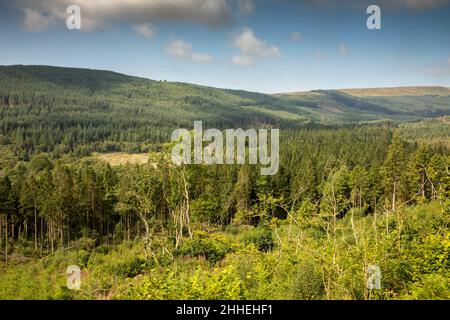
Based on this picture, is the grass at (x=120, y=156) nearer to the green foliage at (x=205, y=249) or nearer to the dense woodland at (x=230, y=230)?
the dense woodland at (x=230, y=230)

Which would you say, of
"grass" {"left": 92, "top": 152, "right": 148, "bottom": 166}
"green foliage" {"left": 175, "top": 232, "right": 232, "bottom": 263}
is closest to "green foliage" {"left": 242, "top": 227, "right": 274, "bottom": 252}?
"green foliage" {"left": 175, "top": 232, "right": 232, "bottom": 263}

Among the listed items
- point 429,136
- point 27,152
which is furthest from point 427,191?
point 429,136

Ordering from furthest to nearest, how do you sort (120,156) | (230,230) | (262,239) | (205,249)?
(120,156) → (230,230) → (262,239) → (205,249)

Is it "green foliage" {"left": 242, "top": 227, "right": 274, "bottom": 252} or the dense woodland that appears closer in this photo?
the dense woodland

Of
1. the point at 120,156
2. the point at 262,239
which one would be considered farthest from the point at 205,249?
the point at 120,156

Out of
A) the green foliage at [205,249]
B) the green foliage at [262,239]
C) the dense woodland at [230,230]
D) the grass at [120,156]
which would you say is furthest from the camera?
the grass at [120,156]

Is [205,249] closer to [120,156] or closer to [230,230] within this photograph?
[230,230]

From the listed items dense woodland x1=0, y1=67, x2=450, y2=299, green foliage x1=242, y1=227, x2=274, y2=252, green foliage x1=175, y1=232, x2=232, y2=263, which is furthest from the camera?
green foliage x1=242, y1=227, x2=274, y2=252

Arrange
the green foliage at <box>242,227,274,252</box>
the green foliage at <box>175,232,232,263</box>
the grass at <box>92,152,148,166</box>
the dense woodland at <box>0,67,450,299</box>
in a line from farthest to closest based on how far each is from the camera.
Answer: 1. the grass at <box>92,152,148,166</box>
2. the green foliage at <box>242,227,274,252</box>
3. the green foliage at <box>175,232,232,263</box>
4. the dense woodland at <box>0,67,450,299</box>

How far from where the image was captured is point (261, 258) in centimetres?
1664

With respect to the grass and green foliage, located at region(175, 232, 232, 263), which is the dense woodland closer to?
green foliage, located at region(175, 232, 232, 263)

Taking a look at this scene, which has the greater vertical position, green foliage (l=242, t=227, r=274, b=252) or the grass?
the grass

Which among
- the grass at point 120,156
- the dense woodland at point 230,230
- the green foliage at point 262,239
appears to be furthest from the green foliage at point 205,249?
the grass at point 120,156

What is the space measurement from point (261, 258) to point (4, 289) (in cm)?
1078
